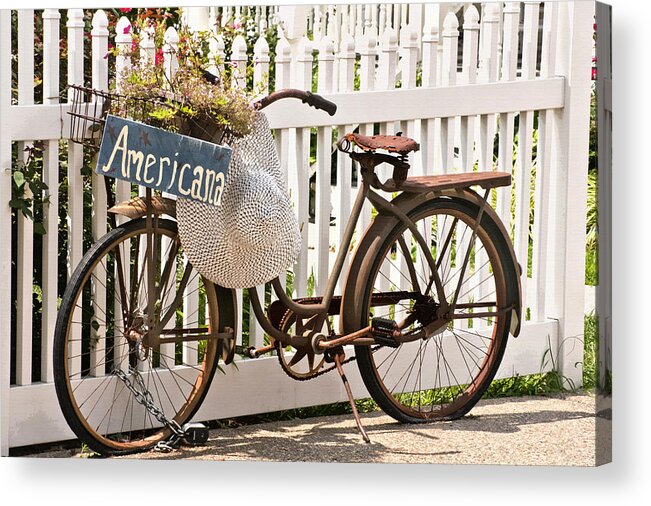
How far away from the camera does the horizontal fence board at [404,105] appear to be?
508cm

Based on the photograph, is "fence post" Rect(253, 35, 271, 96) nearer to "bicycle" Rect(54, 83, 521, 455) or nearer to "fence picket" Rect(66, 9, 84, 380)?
"bicycle" Rect(54, 83, 521, 455)

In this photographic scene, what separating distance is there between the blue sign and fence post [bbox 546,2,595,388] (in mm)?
1247

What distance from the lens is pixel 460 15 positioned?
5.00 meters

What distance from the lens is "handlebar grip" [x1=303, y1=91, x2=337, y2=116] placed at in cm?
491

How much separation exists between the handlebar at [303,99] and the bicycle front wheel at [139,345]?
1.71 ft


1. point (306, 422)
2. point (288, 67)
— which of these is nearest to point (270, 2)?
point (288, 67)

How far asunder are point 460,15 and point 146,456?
1.89m

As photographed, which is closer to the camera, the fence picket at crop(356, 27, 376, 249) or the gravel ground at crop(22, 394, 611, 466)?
the gravel ground at crop(22, 394, 611, 466)

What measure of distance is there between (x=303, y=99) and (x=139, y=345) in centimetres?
102

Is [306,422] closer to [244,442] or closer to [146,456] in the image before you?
[244,442]

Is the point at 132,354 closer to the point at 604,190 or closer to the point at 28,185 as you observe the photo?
the point at 28,185

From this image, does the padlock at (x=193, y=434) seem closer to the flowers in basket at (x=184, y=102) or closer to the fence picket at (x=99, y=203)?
the fence picket at (x=99, y=203)

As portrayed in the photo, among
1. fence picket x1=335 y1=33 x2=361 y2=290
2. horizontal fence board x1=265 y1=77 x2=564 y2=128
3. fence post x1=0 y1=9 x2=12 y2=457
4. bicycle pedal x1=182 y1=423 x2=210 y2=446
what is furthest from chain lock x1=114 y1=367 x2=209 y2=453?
horizontal fence board x1=265 y1=77 x2=564 y2=128

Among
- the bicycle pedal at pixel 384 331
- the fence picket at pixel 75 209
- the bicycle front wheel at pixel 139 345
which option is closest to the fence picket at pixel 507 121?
the bicycle pedal at pixel 384 331
